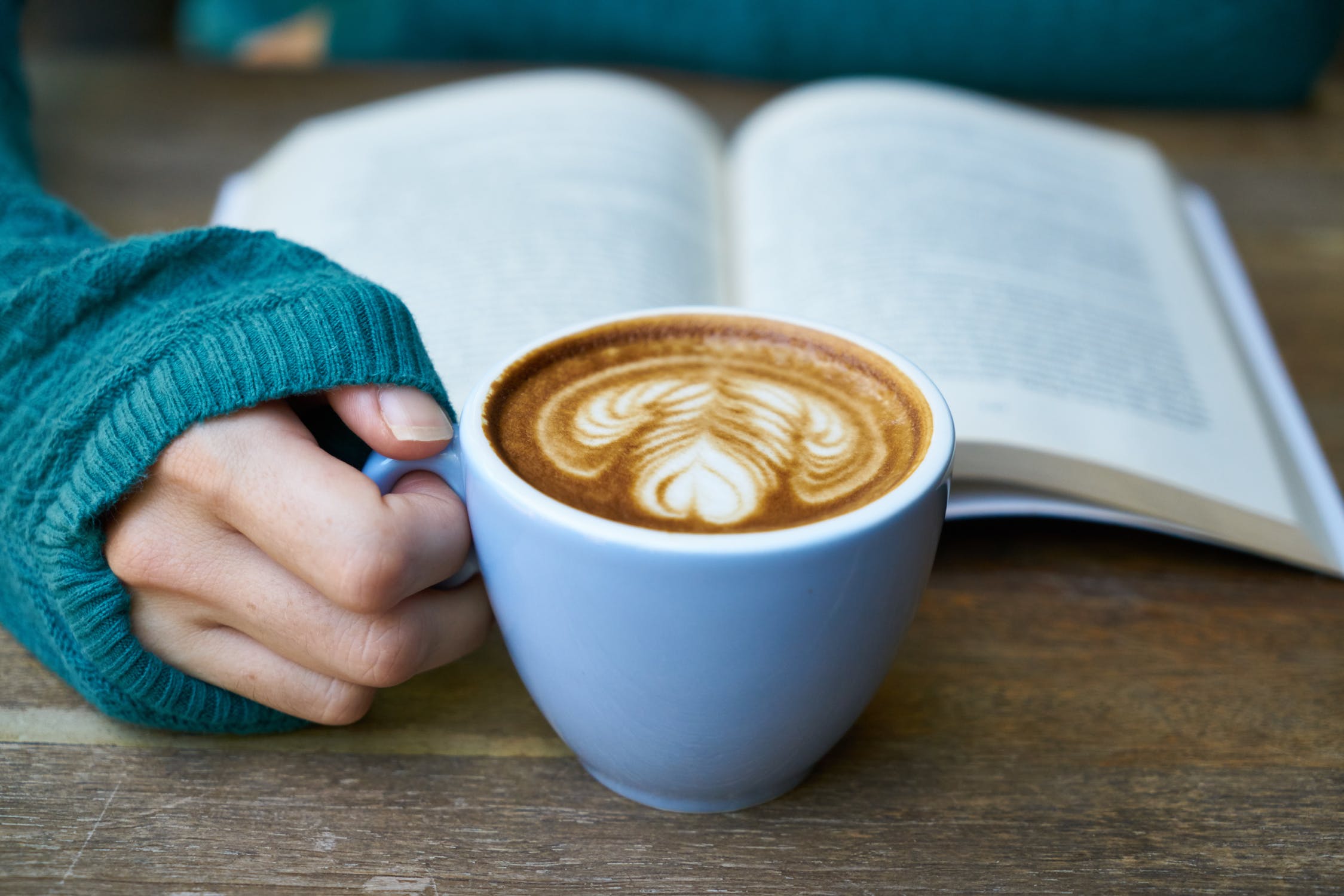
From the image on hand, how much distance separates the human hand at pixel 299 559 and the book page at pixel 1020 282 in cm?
32

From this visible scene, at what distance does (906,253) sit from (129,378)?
0.55m

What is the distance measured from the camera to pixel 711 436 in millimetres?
479

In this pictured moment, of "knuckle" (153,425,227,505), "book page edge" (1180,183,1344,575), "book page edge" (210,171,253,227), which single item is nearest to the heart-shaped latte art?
"knuckle" (153,425,227,505)

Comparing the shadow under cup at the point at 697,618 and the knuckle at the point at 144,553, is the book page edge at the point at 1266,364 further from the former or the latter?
the knuckle at the point at 144,553

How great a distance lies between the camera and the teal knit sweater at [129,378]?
0.45m

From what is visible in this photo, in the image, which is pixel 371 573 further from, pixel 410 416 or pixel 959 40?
pixel 959 40

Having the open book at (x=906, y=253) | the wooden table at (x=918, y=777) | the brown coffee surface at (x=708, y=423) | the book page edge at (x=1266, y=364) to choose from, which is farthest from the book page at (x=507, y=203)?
the book page edge at (x=1266, y=364)

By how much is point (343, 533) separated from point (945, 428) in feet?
0.81

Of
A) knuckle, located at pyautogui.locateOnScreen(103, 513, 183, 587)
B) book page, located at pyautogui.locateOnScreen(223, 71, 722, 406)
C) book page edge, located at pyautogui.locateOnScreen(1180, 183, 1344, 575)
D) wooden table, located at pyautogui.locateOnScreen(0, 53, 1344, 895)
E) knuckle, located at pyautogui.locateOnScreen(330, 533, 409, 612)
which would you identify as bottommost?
book page edge, located at pyautogui.locateOnScreen(1180, 183, 1344, 575)

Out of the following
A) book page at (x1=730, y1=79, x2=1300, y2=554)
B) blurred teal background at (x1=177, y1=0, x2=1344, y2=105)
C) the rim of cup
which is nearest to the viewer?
the rim of cup

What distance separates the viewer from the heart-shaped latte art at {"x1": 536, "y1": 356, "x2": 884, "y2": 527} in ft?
1.45

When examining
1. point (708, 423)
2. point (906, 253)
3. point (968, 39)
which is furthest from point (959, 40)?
point (708, 423)

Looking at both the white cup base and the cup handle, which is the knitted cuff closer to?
the cup handle

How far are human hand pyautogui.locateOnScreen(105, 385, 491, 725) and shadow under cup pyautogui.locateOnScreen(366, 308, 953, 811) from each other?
0.07 ft
